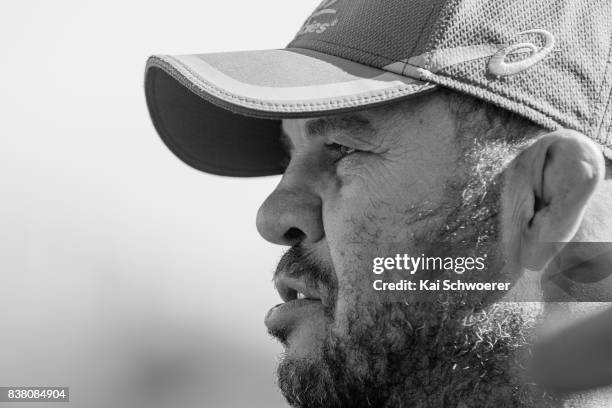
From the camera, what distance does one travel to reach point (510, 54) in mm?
1699

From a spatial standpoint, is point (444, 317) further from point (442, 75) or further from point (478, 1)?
point (478, 1)

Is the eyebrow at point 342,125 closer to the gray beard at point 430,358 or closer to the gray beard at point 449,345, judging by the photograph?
the gray beard at point 449,345

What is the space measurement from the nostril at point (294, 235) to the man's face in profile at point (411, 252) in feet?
0.24

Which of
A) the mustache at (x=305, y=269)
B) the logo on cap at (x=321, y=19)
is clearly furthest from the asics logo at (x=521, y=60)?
the mustache at (x=305, y=269)

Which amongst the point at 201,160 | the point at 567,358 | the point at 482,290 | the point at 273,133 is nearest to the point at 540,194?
the point at 482,290

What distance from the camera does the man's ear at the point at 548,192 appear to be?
1.63 m

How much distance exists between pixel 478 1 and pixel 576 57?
0.21 metres

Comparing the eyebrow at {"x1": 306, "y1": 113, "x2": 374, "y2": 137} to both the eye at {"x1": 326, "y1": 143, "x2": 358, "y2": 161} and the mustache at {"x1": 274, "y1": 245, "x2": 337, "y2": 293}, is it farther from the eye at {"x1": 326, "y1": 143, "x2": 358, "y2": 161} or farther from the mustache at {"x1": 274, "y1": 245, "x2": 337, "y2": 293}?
the mustache at {"x1": 274, "y1": 245, "x2": 337, "y2": 293}

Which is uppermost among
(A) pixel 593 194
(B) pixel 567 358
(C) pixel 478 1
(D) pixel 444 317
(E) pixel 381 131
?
(C) pixel 478 1

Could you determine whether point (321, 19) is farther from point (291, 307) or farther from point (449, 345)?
point (449, 345)

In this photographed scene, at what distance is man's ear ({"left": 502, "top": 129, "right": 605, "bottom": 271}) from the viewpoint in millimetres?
1627

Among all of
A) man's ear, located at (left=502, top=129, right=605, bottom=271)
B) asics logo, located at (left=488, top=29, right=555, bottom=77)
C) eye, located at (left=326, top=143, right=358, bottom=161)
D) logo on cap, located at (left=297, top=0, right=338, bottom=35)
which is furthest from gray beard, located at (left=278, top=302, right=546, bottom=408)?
logo on cap, located at (left=297, top=0, right=338, bottom=35)

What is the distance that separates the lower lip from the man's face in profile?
0.03 meters

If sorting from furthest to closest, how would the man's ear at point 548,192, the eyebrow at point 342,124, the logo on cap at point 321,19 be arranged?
the logo on cap at point 321,19 → the eyebrow at point 342,124 → the man's ear at point 548,192
